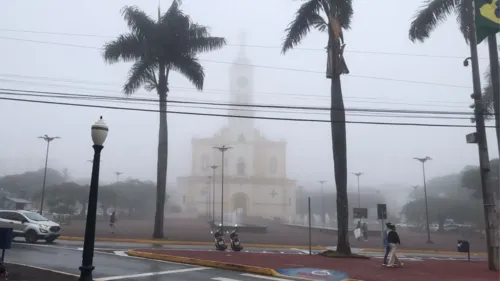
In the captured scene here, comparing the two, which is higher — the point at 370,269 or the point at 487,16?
the point at 487,16

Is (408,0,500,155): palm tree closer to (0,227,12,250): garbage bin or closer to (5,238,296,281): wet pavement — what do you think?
(5,238,296,281): wet pavement

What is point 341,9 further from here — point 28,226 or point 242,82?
point 242,82

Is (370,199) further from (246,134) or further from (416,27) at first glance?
(416,27)

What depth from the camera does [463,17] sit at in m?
20.0

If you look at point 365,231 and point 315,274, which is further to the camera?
point 365,231

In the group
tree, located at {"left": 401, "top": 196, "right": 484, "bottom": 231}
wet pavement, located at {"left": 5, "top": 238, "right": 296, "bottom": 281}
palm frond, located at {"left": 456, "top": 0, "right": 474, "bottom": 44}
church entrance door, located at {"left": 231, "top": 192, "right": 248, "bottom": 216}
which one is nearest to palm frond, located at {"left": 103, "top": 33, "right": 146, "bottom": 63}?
wet pavement, located at {"left": 5, "top": 238, "right": 296, "bottom": 281}

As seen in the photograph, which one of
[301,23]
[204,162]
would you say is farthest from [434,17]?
[204,162]

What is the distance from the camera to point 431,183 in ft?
406

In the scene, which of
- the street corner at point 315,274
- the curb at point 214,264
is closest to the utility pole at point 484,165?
the street corner at point 315,274

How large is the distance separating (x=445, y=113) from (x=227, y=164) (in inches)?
3103

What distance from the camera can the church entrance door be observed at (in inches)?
3738

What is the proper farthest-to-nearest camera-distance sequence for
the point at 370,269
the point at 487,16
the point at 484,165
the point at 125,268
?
the point at 484,165
the point at 370,269
the point at 487,16
the point at 125,268

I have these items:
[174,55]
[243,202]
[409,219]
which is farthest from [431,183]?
[174,55]

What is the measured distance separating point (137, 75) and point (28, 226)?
11758mm
